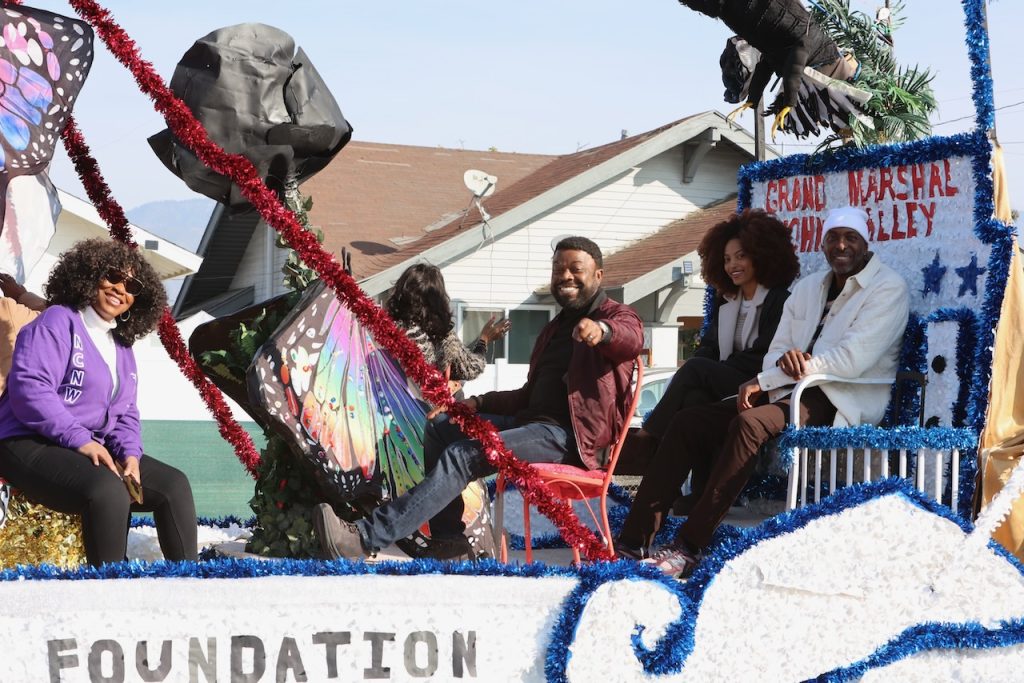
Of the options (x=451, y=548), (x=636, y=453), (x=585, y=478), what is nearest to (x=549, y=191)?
(x=636, y=453)

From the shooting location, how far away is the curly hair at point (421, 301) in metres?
4.84

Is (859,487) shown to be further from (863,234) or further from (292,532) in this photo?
(292,532)

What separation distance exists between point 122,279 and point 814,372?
2392 mm

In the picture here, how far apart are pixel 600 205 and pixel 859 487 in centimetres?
1197

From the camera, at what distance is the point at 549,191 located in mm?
14422

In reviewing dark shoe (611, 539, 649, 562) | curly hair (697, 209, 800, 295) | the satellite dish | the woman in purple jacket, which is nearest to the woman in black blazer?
curly hair (697, 209, 800, 295)

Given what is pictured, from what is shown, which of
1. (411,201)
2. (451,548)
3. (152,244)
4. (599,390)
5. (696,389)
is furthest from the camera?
(411,201)

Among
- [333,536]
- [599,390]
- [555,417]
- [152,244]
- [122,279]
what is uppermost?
[152,244]

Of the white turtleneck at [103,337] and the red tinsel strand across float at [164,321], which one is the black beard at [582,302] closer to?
the red tinsel strand across float at [164,321]

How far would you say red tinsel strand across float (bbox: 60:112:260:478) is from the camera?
4289mm

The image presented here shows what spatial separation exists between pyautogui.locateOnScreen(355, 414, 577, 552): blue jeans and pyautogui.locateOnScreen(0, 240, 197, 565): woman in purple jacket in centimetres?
62

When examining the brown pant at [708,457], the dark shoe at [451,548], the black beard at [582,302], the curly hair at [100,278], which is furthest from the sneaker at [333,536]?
the black beard at [582,302]

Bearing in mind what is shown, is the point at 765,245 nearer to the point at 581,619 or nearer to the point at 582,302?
the point at 582,302

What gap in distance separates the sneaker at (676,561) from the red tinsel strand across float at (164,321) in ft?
5.04
